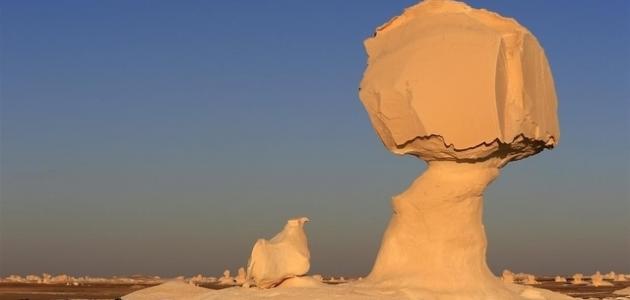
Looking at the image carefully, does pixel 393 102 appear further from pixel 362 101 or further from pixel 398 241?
pixel 398 241

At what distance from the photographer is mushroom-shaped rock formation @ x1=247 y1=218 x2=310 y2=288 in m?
20.8

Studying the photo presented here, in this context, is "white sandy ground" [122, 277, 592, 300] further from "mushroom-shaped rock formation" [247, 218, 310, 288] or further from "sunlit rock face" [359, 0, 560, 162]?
"sunlit rock face" [359, 0, 560, 162]

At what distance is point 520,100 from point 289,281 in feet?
21.0

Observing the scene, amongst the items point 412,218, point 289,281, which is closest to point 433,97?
point 412,218

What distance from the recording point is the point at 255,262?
20.8 meters

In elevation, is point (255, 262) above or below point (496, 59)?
below

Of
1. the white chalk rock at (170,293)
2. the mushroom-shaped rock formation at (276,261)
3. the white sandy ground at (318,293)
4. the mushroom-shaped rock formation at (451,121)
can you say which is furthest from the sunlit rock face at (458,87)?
the white chalk rock at (170,293)

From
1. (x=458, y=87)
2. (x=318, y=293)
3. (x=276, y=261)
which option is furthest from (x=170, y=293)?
(x=458, y=87)

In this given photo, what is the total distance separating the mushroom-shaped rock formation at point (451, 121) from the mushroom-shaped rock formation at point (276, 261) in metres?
1.85

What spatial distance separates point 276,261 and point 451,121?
15.8ft

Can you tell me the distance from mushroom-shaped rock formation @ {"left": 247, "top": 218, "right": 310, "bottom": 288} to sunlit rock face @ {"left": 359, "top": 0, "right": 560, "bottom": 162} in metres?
3.34

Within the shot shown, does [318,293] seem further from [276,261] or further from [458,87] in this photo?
[458,87]

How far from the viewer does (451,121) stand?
2078 centimetres

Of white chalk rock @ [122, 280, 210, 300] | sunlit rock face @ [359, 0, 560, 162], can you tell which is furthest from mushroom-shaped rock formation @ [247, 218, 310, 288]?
sunlit rock face @ [359, 0, 560, 162]
